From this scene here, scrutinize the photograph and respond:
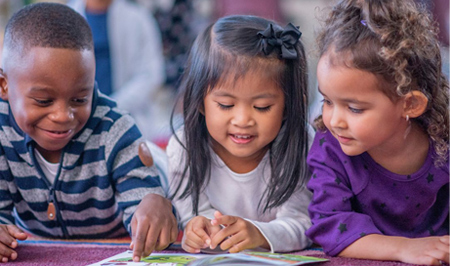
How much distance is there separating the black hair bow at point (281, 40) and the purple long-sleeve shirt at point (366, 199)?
0.62ft

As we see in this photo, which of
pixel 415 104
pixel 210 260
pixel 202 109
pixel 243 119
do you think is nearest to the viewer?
pixel 210 260

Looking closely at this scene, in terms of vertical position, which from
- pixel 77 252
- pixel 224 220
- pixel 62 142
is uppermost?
pixel 62 142

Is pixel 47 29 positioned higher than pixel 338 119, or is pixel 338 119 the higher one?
pixel 47 29

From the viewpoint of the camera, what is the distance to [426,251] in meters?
1.06

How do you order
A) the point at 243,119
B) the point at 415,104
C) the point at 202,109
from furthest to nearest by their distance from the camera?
the point at 202,109 < the point at 243,119 < the point at 415,104

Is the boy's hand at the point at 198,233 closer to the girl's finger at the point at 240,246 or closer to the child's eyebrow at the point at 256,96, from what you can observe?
the girl's finger at the point at 240,246

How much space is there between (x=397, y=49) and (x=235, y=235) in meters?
0.46

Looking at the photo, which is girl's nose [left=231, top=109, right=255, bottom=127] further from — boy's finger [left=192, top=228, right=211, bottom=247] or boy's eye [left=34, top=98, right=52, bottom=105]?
boy's eye [left=34, top=98, right=52, bottom=105]

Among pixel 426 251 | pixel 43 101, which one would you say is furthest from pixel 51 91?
pixel 426 251

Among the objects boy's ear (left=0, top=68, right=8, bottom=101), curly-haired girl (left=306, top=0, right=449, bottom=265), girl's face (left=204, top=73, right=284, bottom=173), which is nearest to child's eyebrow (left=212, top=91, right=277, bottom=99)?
girl's face (left=204, top=73, right=284, bottom=173)

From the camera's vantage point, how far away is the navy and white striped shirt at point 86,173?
1.36 m

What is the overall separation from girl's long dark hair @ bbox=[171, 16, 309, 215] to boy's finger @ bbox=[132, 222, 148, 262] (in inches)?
9.6

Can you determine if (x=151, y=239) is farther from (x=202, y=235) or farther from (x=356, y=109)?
(x=356, y=109)

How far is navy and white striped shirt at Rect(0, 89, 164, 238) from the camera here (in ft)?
4.45
